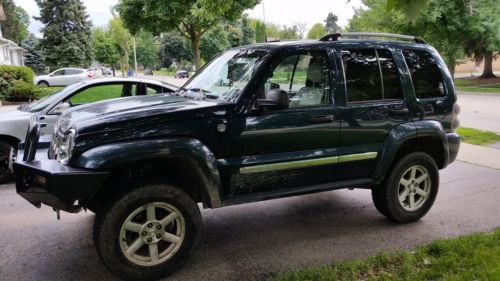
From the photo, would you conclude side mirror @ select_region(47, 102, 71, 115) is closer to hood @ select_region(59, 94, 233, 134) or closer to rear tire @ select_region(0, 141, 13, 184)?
rear tire @ select_region(0, 141, 13, 184)

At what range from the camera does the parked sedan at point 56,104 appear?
21.8 feet

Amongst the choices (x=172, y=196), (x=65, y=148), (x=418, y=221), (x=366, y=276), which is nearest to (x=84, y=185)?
(x=65, y=148)

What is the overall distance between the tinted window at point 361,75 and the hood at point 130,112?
1.36m

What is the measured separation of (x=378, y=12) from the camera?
27.6m

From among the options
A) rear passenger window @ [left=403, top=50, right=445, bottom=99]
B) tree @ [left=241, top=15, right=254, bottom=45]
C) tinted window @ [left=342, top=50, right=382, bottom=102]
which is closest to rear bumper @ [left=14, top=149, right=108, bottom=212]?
tinted window @ [left=342, top=50, right=382, bottom=102]

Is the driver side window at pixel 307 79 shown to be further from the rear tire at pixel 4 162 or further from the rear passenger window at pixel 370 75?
the rear tire at pixel 4 162

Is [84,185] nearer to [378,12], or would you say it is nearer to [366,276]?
[366,276]

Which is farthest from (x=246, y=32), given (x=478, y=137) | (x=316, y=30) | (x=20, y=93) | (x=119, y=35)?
(x=478, y=137)

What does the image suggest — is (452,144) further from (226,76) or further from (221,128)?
(221,128)

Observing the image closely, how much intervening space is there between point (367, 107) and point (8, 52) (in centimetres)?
4444

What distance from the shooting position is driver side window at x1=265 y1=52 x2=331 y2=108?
444 centimetres

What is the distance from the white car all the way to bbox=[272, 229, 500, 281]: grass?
29.3 metres

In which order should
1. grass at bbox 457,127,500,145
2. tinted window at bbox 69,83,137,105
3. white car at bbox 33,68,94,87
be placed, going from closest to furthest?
1. tinted window at bbox 69,83,137,105
2. grass at bbox 457,127,500,145
3. white car at bbox 33,68,94,87

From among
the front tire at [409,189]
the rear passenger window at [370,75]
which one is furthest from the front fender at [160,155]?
the front tire at [409,189]
